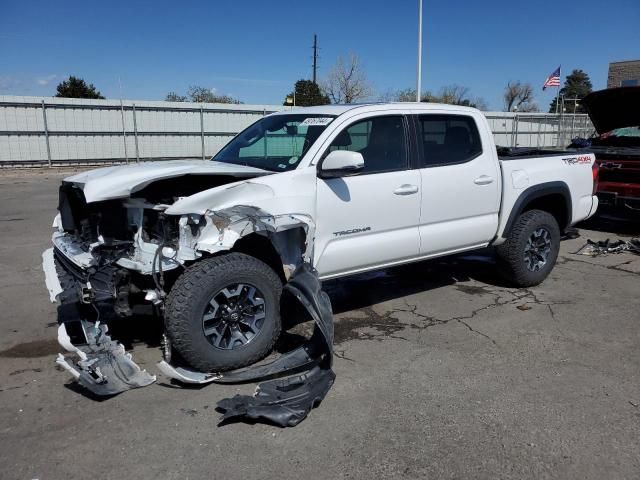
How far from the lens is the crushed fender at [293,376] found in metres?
3.27

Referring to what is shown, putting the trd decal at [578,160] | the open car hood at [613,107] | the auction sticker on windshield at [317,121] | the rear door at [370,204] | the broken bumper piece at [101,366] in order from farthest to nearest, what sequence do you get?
the open car hood at [613,107] → the trd decal at [578,160] → the auction sticker on windshield at [317,121] → the rear door at [370,204] → the broken bumper piece at [101,366]

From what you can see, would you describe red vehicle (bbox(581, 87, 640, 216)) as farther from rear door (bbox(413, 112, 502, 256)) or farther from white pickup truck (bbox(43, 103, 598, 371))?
rear door (bbox(413, 112, 502, 256))

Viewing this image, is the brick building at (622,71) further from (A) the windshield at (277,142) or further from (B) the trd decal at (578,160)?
(A) the windshield at (277,142)

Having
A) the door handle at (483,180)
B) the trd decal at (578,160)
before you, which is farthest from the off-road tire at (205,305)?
the trd decal at (578,160)

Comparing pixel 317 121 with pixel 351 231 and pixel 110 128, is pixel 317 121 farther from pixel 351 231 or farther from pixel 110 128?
pixel 110 128

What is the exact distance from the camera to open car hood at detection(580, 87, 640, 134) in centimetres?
882

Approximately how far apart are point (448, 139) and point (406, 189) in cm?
88

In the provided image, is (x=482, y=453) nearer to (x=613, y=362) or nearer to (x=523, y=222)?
(x=613, y=362)

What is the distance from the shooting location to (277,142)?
193 inches

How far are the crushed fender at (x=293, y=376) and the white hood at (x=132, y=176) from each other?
3.07 ft

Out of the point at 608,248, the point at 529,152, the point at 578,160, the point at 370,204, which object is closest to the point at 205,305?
the point at 370,204

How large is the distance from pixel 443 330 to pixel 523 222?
1.79 meters

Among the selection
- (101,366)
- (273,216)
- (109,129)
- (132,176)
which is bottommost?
(101,366)

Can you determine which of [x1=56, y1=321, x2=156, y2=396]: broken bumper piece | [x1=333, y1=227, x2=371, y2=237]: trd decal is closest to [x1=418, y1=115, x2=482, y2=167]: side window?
[x1=333, y1=227, x2=371, y2=237]: trd decal
